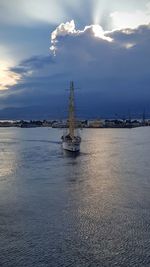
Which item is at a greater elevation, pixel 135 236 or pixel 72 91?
pixel 72 91

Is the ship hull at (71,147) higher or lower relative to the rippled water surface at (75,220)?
higher

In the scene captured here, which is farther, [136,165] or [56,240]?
[136,165]

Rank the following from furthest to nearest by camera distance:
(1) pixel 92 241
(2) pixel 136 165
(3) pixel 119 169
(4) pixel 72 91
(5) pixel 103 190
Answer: (4) pixel 72 91
(2) pixel 136 165
(3) pixel 119 169
(5) pixel 103 190
(1) pixel 92 241

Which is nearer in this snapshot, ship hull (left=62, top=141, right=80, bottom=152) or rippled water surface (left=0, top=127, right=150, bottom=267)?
rippled water surface (left=0, top=127, right=150, bottom=267)

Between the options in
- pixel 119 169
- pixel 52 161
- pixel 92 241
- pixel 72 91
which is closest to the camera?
pixel 92 241

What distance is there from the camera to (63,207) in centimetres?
2209

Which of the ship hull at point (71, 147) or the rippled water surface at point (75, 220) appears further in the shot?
the ship hull at point (71, 147)

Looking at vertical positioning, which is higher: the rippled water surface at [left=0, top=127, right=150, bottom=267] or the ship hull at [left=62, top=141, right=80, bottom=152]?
the ship hull at [left=62, top=141, right=80, bottom=152]

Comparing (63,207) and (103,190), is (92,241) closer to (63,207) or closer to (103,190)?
(63,207)

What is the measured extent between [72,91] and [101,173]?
24.8m

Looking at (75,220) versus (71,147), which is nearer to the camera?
(75,220)

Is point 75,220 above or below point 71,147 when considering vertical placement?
below

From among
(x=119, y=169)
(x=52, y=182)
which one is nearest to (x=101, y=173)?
(x=119, y=169)

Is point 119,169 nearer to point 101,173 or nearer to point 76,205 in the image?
point 101,173
